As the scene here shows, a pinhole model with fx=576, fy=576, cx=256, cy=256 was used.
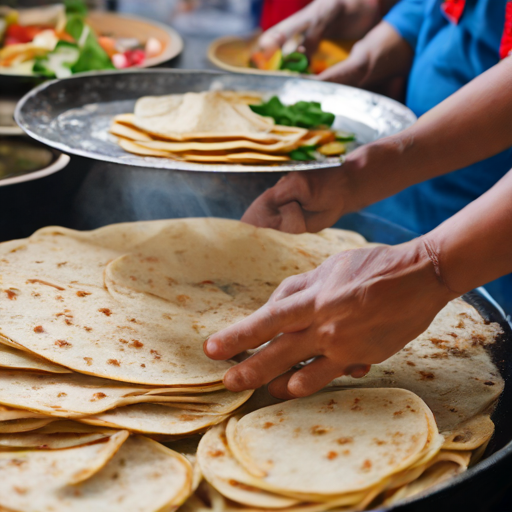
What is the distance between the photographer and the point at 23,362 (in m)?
1.22

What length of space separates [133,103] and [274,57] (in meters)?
1.06

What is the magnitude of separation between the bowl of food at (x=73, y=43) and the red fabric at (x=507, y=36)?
71.3 inches

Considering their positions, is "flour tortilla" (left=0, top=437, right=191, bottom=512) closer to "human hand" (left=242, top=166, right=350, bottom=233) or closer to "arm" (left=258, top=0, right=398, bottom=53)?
"human hand" (left=242, top=166, right=350, bottom=233)

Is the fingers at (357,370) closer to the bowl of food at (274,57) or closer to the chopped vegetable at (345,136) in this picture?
the chopped vegetable at (345,136)

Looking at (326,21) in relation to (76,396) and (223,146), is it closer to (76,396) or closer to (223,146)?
(223,146)

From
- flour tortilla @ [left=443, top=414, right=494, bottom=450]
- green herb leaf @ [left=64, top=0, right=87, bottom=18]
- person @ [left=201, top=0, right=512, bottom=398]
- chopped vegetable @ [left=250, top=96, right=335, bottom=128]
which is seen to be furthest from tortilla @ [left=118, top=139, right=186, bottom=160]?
green herb leaf @ [left=64, top=0, right=87, bottom=18]

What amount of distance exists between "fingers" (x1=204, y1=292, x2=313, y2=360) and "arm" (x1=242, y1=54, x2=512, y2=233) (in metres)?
0.61

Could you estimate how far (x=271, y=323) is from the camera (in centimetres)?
112

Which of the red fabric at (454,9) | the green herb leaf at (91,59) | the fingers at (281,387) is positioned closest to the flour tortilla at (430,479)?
the fingers at (281,387)

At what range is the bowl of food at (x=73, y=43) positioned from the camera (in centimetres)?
279

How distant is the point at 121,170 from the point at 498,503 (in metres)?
1.44

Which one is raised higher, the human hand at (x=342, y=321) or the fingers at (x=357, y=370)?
the human hand at (x=342, y=321)

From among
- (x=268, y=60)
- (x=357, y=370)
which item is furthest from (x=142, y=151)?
(x=268, y=60)

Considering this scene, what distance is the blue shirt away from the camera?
2.03 metres
